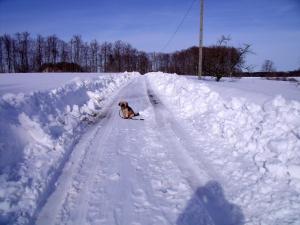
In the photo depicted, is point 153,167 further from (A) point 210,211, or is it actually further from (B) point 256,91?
(B) point 256,91

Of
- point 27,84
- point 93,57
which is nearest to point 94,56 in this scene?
point 93,57

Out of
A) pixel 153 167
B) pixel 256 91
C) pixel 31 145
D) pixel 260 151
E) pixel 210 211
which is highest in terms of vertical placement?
pixel 256 91

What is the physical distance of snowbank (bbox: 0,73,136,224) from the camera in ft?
14.2

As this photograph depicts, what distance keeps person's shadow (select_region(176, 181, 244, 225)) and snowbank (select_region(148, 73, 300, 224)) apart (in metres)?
0.22

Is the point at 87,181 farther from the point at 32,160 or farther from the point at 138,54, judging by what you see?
the point at 138,54

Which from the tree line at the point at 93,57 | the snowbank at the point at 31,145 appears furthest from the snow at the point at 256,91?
the tree line at the point at 93,57

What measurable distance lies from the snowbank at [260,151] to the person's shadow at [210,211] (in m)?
0.22

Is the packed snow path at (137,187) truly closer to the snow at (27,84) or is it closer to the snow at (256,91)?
the snow at (256,91)

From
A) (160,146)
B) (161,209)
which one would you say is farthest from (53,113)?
(161,209)

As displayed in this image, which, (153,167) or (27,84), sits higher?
(27,84)

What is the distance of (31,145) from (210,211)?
450 centimetres

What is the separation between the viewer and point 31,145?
6.41m

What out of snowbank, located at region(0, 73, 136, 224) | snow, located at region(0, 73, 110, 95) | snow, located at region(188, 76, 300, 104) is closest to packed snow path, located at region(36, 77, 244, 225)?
snowbank, located at region(0, 73, 136, 224)

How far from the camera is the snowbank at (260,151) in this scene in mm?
4184
